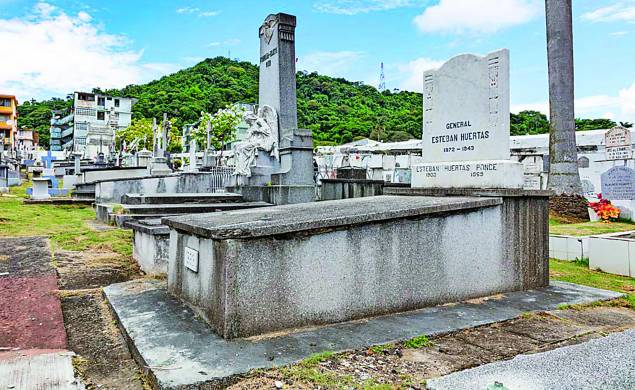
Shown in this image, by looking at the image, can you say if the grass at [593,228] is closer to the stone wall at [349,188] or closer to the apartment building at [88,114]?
the stone wall at [349,188]

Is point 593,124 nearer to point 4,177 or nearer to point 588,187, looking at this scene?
point 588,187

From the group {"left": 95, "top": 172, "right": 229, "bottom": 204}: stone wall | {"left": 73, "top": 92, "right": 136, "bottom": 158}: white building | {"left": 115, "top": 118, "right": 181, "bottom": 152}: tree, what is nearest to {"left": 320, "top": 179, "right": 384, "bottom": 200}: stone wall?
{"left": 95, "top": 172, "right": 229, "bottom": 204}: stone wall

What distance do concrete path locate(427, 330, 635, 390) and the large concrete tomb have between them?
156cm

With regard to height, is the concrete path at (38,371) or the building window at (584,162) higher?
the building window at (584,162)

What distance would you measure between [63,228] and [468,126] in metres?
8.73

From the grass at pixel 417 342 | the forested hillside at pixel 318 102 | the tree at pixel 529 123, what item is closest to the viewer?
the grass at pixel 417 342

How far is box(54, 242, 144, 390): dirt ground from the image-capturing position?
9.28 ft

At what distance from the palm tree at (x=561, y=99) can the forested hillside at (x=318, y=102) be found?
1135 inches

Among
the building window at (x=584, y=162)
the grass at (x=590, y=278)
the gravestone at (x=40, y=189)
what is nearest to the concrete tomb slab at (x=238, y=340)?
the grass at (x=590, y=278)

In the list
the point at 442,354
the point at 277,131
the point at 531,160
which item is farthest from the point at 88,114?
the point at 442,354

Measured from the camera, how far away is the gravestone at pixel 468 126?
484 centimetres

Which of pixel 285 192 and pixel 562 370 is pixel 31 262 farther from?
pixel 562 370

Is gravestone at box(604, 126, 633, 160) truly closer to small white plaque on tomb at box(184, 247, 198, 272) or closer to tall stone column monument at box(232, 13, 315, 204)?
tall stone column monument at box(232, 13, 315, 204)

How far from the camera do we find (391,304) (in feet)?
12.4
